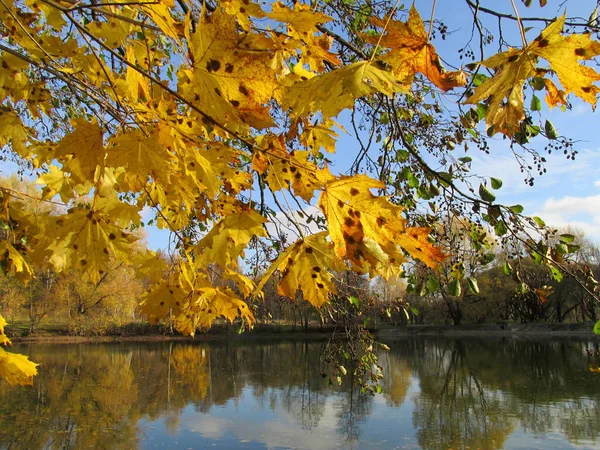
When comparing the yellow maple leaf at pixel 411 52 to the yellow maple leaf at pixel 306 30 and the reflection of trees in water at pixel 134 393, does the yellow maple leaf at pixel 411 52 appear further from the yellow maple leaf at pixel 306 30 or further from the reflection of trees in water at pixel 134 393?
the reflection of trees in water at pixel 134 393

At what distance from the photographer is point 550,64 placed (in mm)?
747

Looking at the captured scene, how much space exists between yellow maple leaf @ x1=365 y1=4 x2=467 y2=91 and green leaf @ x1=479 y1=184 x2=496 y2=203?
2.34 feet

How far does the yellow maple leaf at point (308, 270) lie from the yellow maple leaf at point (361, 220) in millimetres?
169

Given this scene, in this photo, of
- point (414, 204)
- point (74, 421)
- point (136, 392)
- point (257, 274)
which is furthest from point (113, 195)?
point (136, 392)

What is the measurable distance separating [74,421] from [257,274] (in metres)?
7.91

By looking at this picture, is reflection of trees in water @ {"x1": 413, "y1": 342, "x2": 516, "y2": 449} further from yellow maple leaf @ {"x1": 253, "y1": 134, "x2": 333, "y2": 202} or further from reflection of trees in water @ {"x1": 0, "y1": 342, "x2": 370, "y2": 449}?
yellow maple leaf @ {"x1": 253, "y1": 134, "x2": 333, "y2": 202}

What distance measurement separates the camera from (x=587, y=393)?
1010 cm

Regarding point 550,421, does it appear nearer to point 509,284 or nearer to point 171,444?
point 171,444

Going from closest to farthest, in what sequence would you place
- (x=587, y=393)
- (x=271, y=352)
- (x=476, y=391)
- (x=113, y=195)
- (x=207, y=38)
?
(x=207, y=38)
(x=113, y=195)
(x=587, y=393)
(x=476, y=391)
(x=271, y=352)

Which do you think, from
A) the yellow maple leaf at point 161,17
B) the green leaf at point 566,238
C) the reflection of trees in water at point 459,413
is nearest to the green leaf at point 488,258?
the green leaf at point 566,238

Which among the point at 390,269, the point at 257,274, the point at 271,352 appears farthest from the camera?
the point at 271,352

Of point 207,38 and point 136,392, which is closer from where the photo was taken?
point 207,38

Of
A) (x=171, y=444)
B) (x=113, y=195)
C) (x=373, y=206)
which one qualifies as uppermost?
(x=113, y=195)

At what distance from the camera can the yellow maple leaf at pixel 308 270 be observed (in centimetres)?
100
